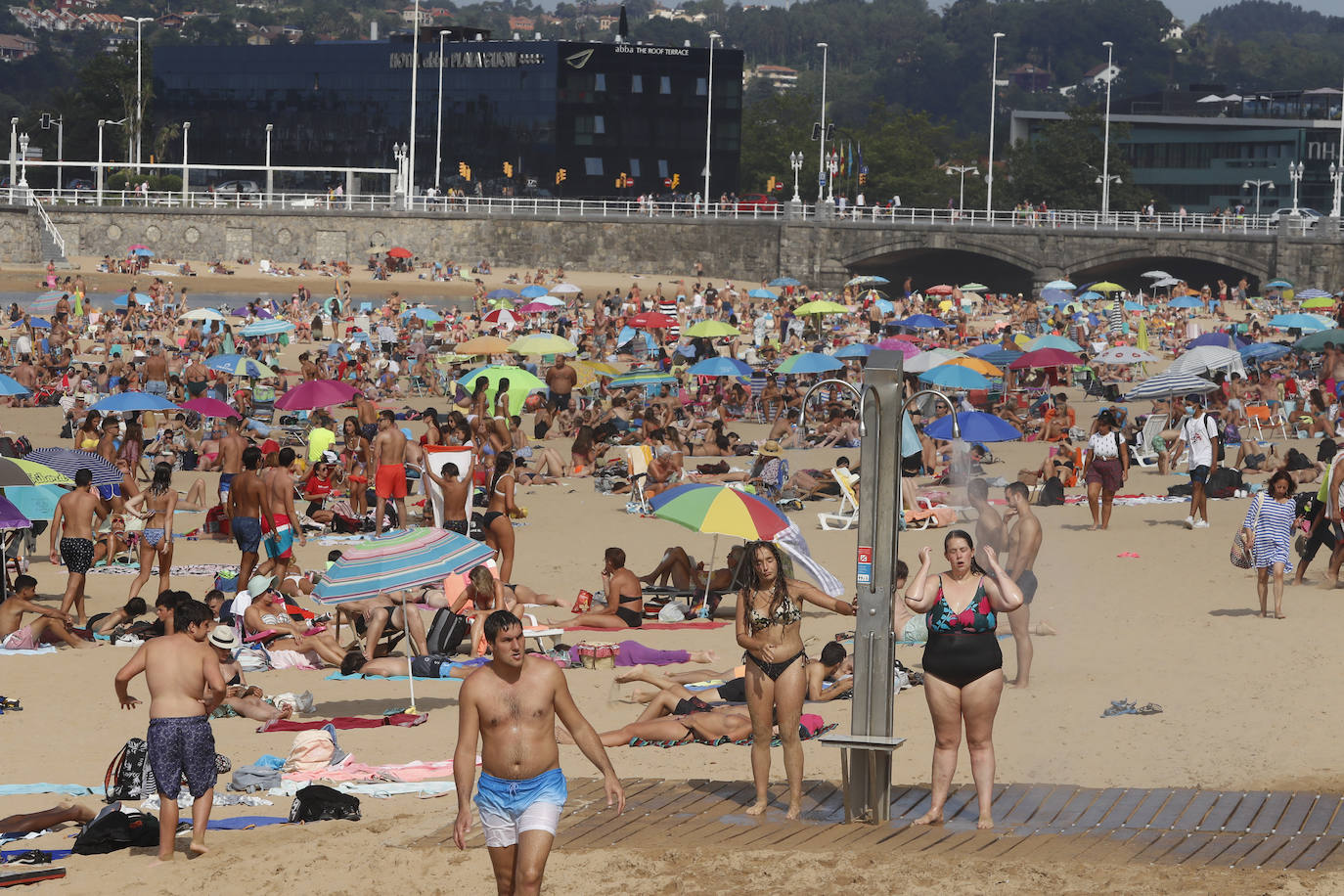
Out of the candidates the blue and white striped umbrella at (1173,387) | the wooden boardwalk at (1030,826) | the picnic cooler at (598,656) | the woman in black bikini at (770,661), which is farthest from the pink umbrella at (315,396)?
the woman in black bikini at (770,661)

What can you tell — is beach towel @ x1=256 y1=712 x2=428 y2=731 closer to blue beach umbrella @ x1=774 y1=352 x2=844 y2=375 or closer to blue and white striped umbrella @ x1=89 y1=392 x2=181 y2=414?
blue and white striped umbrella @ x1=89 y1=392 x2=181 y2=414

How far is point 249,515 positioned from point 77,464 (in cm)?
149

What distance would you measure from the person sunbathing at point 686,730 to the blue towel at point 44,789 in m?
2.27

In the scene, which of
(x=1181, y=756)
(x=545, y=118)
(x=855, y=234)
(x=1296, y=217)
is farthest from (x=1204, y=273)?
(x=1181, y=756)

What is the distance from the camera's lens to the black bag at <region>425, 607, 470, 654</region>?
34.6ft

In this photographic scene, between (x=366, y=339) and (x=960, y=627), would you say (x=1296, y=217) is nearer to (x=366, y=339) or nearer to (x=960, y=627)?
(x=366, y=339)

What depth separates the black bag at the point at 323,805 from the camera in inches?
287

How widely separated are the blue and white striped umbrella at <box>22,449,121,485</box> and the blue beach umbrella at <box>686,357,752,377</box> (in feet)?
36.3

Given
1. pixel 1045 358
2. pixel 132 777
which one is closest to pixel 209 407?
pixel 132 777

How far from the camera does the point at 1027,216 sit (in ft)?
169

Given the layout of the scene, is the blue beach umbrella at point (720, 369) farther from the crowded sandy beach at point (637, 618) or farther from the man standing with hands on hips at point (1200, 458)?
the man standing with hands on hips at point (1200, 458)

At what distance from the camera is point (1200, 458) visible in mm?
16125

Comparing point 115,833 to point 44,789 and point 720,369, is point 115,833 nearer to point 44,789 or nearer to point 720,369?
point 44,789

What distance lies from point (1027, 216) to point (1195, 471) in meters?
36.8
